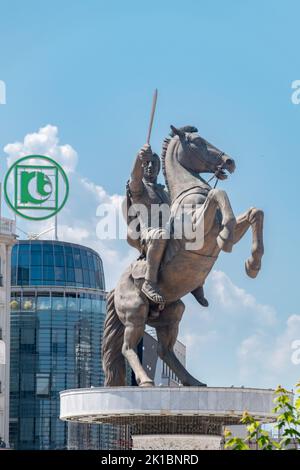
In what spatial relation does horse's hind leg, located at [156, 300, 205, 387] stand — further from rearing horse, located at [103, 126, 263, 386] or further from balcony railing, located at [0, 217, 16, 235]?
balcony railing, located at [0, 217, 16, 235]

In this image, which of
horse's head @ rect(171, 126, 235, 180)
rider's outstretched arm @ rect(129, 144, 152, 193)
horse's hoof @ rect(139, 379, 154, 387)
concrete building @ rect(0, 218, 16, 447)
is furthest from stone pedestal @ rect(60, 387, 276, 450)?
concrete building @ rect(0, 218, 16, 447)

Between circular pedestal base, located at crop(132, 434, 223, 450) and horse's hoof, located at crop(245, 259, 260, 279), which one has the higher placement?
horse's hoof, located at crop(245, 259, 260, 279)

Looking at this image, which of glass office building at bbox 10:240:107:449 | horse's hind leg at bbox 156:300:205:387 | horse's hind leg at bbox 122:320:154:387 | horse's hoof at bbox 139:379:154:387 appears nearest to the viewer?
horse's hoof at bbox 139:379:154:387

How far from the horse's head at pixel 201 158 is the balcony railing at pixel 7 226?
55.0 metres

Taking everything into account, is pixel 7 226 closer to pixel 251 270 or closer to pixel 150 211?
pixel 150 211

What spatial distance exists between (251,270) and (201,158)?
8.08ft

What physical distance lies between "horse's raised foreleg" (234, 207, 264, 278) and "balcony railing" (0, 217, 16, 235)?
5629 centimetres

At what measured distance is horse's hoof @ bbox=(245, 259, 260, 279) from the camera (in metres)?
25.4

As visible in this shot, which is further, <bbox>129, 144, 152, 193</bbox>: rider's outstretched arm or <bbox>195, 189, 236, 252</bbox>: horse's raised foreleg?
<bbox>129, 144, 152, 193</bbox>: rider's outstretched arm
